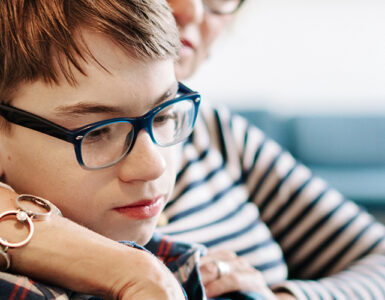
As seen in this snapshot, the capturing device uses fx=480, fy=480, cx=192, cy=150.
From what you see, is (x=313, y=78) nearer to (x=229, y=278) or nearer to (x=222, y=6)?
(x=222, y=6)

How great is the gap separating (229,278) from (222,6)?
0.74 metres

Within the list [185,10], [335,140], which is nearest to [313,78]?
[335,140]

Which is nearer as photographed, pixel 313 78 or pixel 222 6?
pixel 222 6

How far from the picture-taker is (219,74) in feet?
12.3

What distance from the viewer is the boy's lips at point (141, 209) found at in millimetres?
718

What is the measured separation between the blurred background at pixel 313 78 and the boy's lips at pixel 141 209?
2593mm

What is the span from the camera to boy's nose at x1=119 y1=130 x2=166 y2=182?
2.27 feet

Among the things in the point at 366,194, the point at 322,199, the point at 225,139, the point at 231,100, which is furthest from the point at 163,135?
the point at 231,100

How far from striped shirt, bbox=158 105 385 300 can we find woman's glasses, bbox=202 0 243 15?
0.26 m

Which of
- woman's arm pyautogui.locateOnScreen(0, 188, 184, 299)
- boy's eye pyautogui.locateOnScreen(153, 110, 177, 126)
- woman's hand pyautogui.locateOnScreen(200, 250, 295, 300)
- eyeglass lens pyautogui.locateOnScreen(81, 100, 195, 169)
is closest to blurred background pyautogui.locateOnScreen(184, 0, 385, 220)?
woman's hand pyautogui.locateOnScreen(200, 250, 295, 300)

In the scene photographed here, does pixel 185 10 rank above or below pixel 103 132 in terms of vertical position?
above

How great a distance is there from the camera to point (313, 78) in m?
3.70

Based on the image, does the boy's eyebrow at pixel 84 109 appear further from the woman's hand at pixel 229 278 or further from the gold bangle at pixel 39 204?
the woman's hand at pixel 229 278

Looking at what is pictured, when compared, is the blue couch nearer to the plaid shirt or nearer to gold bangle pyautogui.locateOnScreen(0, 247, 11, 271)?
the plaid shirt
